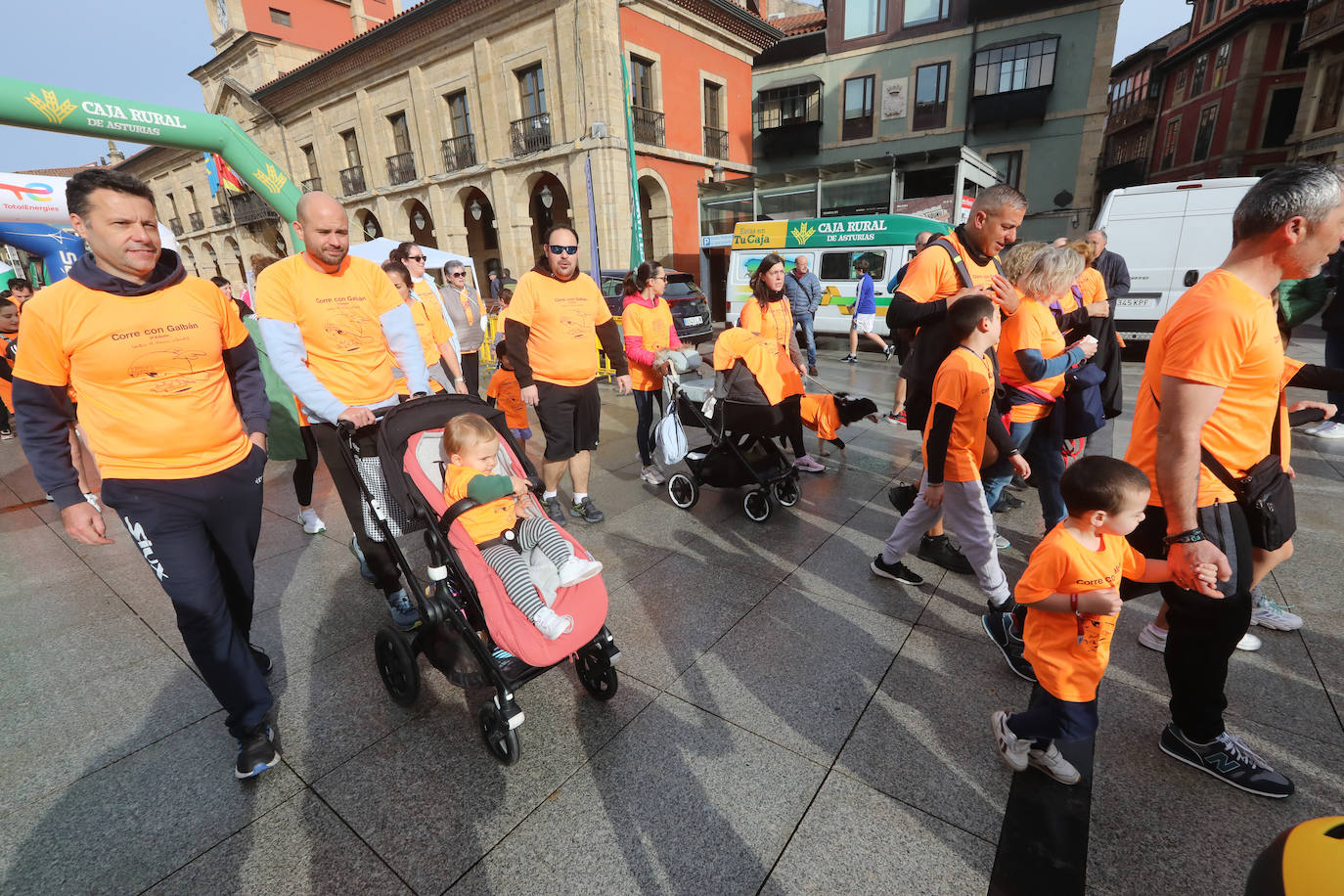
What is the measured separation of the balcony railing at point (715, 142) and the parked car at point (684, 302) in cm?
1106

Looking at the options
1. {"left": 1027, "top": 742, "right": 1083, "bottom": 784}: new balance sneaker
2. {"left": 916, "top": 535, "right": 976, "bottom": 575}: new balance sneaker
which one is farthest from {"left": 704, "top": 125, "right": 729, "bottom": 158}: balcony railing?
{"left": 1027, "top": 742, "right": 1083, "bottom": 784}: new balance sneaker

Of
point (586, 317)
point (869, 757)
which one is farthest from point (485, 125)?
point (869, 757)

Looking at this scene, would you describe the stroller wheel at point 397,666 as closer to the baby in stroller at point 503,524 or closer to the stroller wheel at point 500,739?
the stroller wheel at point 500,739

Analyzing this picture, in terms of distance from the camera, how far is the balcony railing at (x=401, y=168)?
2334 cm

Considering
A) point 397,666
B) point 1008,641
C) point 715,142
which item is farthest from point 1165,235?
point 715,142

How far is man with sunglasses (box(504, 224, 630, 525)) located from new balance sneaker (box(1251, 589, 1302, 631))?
4099 mm

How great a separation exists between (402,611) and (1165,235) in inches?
460

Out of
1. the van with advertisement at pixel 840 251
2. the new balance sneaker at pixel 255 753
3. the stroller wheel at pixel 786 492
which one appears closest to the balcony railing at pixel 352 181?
the van with advertisement at pixel 840 251

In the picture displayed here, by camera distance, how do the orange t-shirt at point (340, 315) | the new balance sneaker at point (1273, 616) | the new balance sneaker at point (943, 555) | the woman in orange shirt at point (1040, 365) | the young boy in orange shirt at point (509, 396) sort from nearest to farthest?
the orange t-shirt at point (340, 315) → the new balance sneaker at point (1273, 616) → the woman in orange shirt at point (1040, 365) → the new balance sneaker at point (943, 555) → the young boy in orange shirt at point (509, 396)

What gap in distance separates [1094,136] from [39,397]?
27.4 m

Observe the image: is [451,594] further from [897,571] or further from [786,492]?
[786,492]

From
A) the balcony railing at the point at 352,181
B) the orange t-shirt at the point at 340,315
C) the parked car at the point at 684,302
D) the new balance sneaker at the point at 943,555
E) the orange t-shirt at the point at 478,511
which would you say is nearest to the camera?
the orange t-shirt at the point at 478,511

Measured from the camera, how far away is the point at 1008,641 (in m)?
2.86

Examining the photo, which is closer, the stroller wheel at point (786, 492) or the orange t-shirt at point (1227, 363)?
the orange t-shirt at point (1227, 363)
